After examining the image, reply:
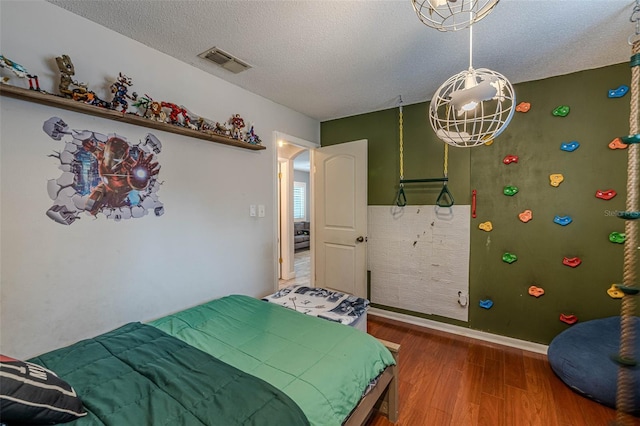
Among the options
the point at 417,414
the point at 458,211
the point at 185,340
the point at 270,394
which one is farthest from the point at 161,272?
the point at 458,211

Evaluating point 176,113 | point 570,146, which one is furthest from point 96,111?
point 570,146

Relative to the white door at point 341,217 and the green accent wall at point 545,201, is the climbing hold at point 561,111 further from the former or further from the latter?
the white door at point 341,217

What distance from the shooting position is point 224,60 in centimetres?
208

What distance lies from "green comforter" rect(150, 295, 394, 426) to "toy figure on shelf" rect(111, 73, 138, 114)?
1379mm

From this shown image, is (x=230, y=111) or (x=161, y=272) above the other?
(x=230, y=111)

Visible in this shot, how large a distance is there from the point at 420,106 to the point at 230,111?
1.94 metres

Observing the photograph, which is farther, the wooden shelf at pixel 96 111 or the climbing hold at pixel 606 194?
the climbing hold at pixel 606 194

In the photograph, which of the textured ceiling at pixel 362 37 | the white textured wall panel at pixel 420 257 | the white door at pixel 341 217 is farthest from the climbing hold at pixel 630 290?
the white door at pixel 341 217

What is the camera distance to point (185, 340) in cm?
153

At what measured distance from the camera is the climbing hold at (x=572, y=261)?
2.29m

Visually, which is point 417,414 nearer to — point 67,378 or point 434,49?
point 67,378

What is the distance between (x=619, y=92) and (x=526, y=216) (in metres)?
1.12

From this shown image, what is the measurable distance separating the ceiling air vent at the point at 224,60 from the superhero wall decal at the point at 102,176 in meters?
0.72

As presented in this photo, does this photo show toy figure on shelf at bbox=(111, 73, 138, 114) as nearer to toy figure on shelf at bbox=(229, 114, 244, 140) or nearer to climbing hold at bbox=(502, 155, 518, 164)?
toy figure on shelf at bbox=(229, 114, 244, 140)
